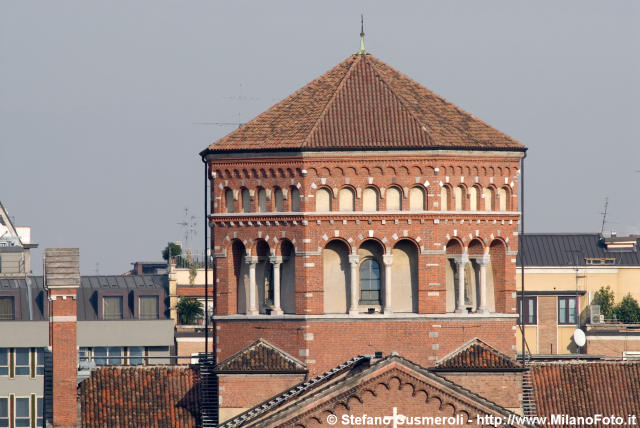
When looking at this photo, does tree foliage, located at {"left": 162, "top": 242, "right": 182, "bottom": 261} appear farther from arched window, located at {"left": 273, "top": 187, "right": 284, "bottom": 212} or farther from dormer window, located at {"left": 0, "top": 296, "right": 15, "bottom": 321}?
arched window, located at {"left": 273, "top": 187, "right": 284, "bottom": 212}

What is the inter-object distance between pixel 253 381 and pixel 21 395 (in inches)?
2042

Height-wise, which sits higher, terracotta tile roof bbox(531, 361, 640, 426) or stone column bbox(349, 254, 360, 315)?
stone column bbox(349, 254, 360, 315)

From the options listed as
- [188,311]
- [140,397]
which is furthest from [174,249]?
[140,397]

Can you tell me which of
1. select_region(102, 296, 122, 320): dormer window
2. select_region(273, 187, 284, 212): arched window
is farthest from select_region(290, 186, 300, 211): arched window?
select_region(102, 296, 122, 320): dormer window

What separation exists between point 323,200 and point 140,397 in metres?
9.60

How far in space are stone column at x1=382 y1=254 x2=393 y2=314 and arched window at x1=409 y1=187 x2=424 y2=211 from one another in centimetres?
189

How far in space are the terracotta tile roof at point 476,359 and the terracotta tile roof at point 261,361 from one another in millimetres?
4910

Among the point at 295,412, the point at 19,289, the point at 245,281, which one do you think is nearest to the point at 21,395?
the point at 19,289

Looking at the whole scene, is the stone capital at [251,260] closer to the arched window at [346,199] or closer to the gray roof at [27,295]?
the arched window at [346,199]

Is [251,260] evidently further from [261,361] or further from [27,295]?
[27,295]

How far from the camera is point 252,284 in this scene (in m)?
64.9

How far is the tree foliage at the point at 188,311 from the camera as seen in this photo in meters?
130

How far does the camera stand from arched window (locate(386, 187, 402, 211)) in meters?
63.8

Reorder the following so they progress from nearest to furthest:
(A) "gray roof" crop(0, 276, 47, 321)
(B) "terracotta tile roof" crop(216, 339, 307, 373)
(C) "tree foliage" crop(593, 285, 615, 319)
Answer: (B) "terracotta tile roof" crop(216, 339, 307, 373) → (A) "gray roof" crop(0, 276, 47, 321) → (C) "tree foliage" crop(593, 285, 615, 319)
